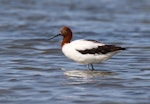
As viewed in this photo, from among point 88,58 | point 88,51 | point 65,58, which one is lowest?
point 65,58

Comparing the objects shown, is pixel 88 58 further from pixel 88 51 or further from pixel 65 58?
pixel 65 58

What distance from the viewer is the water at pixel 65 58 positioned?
998 cm

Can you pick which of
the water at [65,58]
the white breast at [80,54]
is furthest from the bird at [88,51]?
the water at [65,58]

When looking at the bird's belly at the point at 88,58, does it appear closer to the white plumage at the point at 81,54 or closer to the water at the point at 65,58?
the white plumage at the point at 81,54

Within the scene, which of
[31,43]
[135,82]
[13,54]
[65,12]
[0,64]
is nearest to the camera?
[135,82]

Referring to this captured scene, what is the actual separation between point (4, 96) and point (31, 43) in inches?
264

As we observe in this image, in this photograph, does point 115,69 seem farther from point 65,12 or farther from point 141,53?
point 65,12

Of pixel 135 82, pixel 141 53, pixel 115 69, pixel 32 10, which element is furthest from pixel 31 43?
→ pixel 32 10

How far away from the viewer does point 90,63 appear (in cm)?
1236

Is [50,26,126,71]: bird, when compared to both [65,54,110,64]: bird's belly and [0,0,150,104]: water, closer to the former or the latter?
[65,54,110,64]: bird's belly

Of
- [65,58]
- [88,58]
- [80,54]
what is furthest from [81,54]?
[65,58]

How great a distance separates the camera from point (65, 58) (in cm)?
1413

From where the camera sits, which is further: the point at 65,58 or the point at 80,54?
the point at 65,58

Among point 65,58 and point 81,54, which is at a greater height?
point 81,54
